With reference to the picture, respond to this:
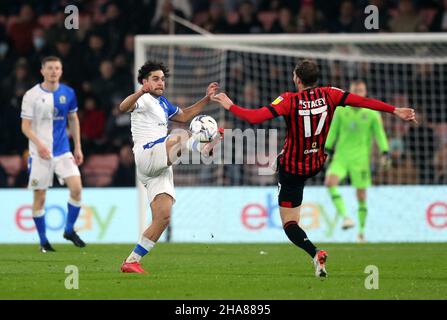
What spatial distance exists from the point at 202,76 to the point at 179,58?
82cm

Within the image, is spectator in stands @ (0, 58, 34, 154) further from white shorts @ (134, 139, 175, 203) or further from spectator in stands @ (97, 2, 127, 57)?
white shorts @ (134, 139, 175, 203)

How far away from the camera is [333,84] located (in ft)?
61.0

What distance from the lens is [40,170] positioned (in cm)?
1362

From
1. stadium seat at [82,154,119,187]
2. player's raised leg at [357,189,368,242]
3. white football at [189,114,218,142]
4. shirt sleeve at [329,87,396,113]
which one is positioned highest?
shirt sleeve at [329,87,396,113]

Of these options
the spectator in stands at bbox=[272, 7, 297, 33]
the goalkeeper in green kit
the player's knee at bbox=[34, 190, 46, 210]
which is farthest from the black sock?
the spectator in stands at bbox=[272, 7, 297, 33]

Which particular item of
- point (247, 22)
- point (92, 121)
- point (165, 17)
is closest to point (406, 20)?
point (247, 22)

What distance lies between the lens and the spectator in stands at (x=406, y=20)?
19.2m

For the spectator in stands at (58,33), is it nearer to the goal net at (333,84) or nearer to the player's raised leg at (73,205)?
the goal net at (333,84)

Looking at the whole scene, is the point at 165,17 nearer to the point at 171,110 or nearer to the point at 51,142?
the point at 51,142

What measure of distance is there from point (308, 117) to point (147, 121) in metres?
1.53

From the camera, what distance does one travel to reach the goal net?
703 inches

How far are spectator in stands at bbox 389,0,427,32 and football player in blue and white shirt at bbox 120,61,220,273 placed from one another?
962 cm

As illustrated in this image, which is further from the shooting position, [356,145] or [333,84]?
[333,84]
